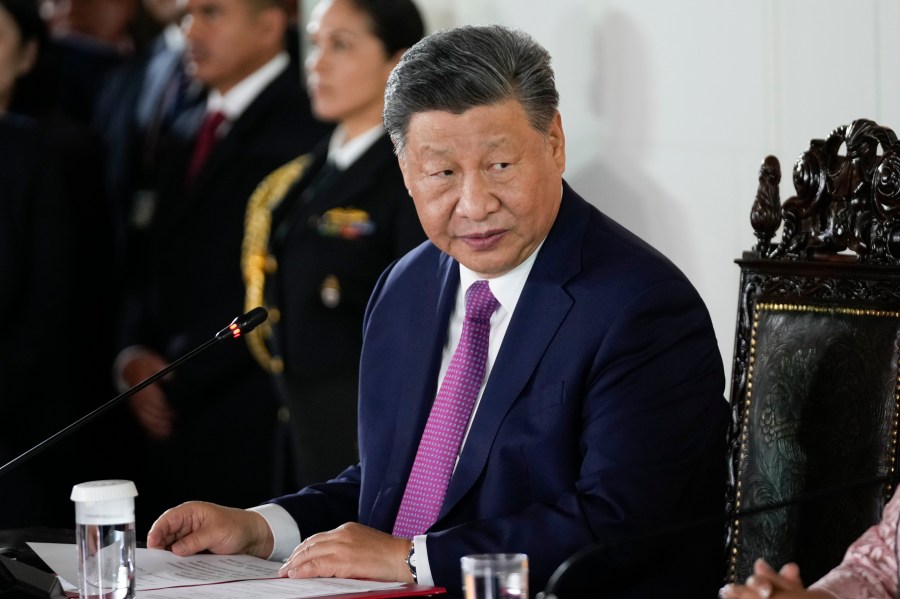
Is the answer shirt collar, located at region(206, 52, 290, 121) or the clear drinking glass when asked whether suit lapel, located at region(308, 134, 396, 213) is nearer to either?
shirt collar, located at region(206, 52, 290, 121)

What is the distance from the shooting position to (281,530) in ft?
6.89

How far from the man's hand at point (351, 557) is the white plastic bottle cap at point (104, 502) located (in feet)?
0.81

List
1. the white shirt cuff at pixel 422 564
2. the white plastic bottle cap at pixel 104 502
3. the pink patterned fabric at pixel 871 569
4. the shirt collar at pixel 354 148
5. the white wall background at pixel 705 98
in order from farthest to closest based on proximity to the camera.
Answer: the shirt collar at pixel 354 148 → the white wall background at pixel 705 98 → the white shirt cuff at pixel 422 564 → the white plastic bottle cap at pixel 104 502 → the pink patterned fabric at pixel 871 569

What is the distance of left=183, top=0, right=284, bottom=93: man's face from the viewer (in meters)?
4.52

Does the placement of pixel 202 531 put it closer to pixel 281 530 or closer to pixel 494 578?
pixel 281 530

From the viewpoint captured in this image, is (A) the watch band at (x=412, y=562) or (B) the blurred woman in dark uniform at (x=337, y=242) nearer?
(A) the watch band at (x=412, y=562)

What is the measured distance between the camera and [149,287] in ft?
15.6

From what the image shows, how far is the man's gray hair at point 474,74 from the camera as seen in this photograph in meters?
1.98

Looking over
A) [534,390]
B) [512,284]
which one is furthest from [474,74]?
[534,390]

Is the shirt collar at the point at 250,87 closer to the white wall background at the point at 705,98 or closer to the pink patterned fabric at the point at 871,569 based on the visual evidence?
the white wall background at the point at 705,98

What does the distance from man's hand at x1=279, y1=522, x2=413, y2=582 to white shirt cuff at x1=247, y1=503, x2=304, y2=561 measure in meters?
0.24

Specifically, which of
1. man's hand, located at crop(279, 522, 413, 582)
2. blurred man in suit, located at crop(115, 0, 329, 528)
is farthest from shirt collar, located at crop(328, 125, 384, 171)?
Answer: man's hand, located at crop(279, 522, 413, 582)

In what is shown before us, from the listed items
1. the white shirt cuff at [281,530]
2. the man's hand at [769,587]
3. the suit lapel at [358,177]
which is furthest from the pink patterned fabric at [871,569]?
the suit lapel at [358,177]

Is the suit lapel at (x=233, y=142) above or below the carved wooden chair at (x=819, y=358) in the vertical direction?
above
